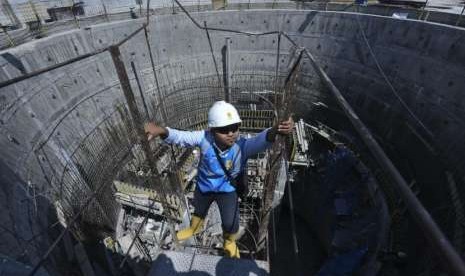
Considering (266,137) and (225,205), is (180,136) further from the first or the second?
(225,205)

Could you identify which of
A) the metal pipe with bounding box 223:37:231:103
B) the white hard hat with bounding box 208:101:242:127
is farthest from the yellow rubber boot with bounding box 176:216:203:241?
the metal pipe with bounding box 223:37:231:103

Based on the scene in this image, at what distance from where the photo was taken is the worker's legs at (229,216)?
198 inches

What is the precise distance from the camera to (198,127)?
16734 mm

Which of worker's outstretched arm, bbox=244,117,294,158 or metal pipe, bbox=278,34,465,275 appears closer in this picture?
metal pipe, bbox=278,34,465,275

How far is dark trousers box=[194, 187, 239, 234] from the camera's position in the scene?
5023 millimetres

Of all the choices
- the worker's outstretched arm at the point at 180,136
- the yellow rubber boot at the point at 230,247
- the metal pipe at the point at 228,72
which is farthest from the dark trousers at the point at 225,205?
the metal pipe at the point at 228,72

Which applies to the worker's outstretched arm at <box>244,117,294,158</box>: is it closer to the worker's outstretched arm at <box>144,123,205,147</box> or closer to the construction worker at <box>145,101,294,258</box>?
the construction worker at <box>145,101,294,258</box>

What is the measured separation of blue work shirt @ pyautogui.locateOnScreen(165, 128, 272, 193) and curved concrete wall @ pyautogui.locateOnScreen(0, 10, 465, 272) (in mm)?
3769

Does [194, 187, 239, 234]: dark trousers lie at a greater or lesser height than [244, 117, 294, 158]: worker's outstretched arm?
lesser

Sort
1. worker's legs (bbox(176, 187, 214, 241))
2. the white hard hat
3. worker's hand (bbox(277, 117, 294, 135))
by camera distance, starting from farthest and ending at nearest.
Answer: worker's legs (bbox(176, 187, 214, 241)) < the white hard hat < worker's hand (bbox(277, 117, 294, 135))

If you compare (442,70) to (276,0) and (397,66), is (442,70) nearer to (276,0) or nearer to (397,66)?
(397,66)

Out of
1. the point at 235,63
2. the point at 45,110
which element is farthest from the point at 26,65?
the point at 235,63

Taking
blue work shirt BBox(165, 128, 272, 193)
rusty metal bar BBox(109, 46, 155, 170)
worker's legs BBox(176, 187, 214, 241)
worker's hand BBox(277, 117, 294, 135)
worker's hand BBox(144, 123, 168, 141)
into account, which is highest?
rusty metal bar BBox(109, 46, 155, 170)

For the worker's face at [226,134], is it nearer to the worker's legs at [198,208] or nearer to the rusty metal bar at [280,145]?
the rusty metal bar at [280,145]
